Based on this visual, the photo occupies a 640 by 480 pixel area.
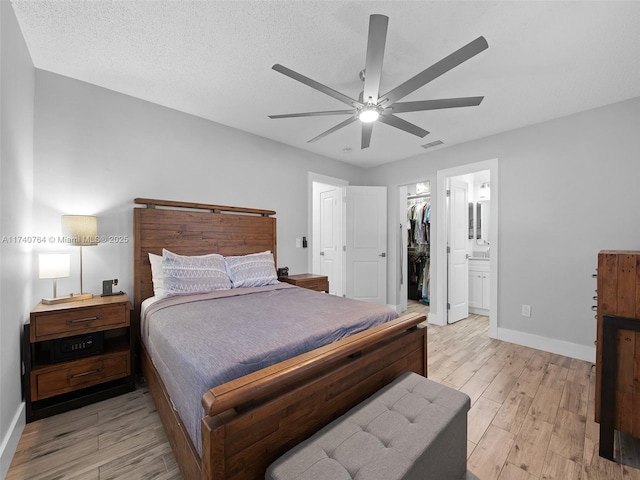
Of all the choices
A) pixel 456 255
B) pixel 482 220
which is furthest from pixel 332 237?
pixel 482 220

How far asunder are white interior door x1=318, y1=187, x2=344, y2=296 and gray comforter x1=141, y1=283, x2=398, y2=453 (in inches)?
95.8

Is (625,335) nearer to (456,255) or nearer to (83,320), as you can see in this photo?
(456,255)

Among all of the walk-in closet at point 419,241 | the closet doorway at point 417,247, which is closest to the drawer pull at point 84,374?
the closet doorway at point 417,247

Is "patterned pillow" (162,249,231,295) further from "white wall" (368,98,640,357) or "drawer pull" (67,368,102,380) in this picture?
"white wall" (368,98,640,357)

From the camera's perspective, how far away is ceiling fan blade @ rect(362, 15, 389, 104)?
1.23m

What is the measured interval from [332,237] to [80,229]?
3541 mm

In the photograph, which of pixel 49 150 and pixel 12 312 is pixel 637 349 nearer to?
pixel 12 312

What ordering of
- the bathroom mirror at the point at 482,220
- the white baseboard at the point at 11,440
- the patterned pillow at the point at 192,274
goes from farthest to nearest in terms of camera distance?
the bathroom mirror at the point at 482,220 → the patterned pillow at the point at 192,274 → the white baseboard at the point at 11,440

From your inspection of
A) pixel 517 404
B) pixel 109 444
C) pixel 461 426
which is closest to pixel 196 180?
pixel 109 444

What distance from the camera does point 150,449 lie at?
1624 millimetres

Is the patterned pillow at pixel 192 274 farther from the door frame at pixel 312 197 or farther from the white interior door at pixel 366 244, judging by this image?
the white interior door at pixel 366 244

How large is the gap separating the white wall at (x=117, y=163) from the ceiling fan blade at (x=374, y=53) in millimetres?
2102

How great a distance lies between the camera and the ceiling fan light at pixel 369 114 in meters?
1.86

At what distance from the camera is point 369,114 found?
1893 mm
